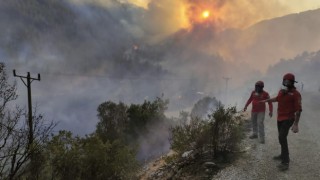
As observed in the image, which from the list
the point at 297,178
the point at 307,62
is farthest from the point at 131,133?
the point at 307,62

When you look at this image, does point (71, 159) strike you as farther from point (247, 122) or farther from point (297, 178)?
point (247, 122)

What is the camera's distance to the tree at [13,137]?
12.1 metres

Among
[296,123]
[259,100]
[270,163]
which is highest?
[259,100]

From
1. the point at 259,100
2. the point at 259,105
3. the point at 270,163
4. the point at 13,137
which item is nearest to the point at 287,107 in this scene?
the point at 270,163

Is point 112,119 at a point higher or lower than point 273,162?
higher

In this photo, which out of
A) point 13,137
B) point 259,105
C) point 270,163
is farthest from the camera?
point 259,105

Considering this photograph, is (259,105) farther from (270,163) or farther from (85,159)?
(85,159)

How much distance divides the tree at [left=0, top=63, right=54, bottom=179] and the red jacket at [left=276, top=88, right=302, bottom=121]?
291 inches

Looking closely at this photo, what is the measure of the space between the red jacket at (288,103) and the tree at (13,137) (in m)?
7.38

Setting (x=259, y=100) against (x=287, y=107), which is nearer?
(x=287, y=107)

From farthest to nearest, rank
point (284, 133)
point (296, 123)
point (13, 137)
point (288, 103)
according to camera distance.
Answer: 1. point (13, 137)
2. point (284, 133)
3. point (288, 103)
4. point (296, 123)

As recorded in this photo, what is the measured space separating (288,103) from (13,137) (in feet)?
28.5

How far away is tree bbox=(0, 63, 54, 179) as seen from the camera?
12062mm

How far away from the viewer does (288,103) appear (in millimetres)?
9797
